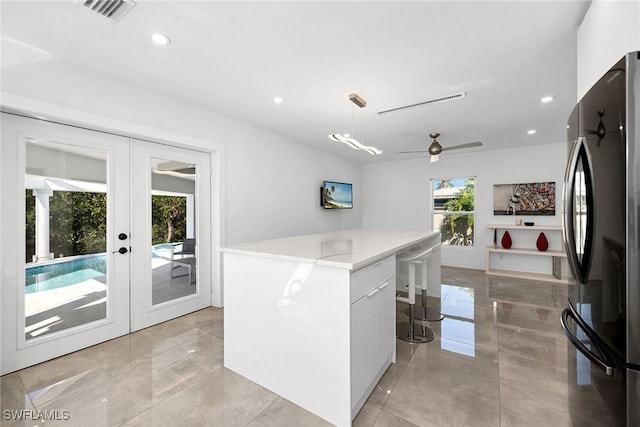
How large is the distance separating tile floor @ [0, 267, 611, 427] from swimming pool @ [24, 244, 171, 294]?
2.07ft

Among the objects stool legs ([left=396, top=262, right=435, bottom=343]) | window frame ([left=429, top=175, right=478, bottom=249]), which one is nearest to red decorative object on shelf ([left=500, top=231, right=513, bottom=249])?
window frame ([left=429, top=175, right=478, bottom=249])

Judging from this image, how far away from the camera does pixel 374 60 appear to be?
2.23m

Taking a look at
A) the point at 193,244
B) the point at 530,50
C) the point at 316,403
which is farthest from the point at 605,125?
the point at 193,244

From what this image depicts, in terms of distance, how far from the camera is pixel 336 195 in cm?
579

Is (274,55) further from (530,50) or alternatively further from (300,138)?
(300,138)

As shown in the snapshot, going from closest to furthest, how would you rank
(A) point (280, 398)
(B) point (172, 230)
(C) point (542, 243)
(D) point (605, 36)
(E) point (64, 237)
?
(D) point (605, 36) < (A) point (280, 398) < (E) point (64, 237) < (B) point (172, 230) < (C) point (542, 243)

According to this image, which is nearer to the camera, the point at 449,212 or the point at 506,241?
the point at 506,241

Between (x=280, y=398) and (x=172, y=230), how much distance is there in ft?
7.30

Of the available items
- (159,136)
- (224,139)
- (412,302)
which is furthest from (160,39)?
(412,302)

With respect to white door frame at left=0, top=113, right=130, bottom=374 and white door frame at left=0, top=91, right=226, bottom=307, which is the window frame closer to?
white door frame at left=0, top=91, right=226, bottom=307

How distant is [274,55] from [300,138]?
8.02ft

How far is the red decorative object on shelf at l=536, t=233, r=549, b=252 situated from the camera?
4.86 m

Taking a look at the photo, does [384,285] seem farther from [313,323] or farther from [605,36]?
[605,36]

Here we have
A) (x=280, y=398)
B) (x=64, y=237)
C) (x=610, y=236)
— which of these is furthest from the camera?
(x=64, y=237)
